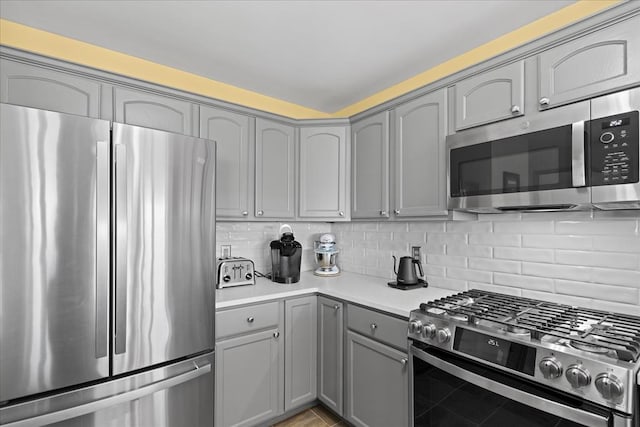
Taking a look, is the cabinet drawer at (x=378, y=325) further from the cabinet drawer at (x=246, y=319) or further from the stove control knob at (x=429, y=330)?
the cabinet drawer at (x=246, y=319)

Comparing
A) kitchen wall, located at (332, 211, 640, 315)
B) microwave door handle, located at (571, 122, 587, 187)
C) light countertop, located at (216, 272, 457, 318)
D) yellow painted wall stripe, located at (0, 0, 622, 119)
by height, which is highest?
yellow painted wall stripe, located at (0, 0, 622, 119)

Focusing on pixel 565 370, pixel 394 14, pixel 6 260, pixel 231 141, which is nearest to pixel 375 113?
pixel 394 14

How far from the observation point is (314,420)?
2170mm

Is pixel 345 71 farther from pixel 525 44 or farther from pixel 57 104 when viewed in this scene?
pixel 57 104

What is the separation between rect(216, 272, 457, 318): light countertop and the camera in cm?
182

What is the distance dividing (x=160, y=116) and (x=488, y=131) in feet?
6.31

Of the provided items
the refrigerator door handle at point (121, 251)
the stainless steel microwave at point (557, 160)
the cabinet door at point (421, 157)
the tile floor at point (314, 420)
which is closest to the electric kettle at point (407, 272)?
the cabinet door at point (421, 157)

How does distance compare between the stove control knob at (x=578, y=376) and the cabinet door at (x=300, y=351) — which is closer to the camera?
the stove control knob at (x=578, y=376)

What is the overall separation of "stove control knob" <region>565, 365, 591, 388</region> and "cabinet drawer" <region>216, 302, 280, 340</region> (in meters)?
1.52

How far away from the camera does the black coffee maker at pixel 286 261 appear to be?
243 centimetres

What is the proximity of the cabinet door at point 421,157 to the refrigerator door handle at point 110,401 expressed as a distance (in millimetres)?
1567

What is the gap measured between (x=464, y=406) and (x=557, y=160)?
45.6 inches

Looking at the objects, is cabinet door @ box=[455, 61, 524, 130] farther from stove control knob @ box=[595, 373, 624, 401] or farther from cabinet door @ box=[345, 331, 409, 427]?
cabinet door @ box=[345, 331, 409, 427]

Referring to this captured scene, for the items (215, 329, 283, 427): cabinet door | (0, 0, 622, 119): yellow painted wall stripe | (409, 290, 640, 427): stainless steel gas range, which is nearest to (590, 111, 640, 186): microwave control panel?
(0, 0, 622, 119): yellow painted wall stripe
